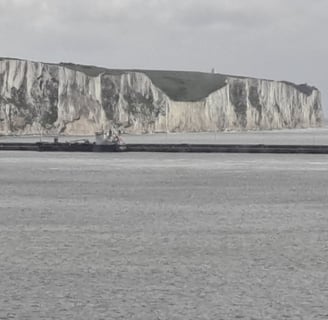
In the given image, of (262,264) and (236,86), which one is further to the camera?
(236,86)

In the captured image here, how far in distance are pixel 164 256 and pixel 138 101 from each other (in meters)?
85.6

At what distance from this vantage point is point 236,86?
354 feet

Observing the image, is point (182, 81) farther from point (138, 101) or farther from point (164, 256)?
point (164, 256)

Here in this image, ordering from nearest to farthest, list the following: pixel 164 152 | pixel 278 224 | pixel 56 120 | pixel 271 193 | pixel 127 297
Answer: pixel 127 297 < pixel 278 224 < pixel 271 193 < pixel 164 152 < pixel 56 120

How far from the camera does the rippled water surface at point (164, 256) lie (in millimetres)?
5727

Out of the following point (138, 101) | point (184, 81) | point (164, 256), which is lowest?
point (164, 256)

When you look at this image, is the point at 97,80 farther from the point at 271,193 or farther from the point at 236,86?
the point at 271,193

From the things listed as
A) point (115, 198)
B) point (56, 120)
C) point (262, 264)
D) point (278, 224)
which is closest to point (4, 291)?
point (262, 264)

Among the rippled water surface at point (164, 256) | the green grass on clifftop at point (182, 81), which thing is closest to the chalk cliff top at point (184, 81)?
the green grass on clifftop at point (182, 81)

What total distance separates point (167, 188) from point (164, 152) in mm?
29974

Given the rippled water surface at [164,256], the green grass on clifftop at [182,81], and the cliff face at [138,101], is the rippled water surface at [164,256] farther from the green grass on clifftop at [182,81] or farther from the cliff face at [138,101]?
A: the green grass on clifftop at [182,81]

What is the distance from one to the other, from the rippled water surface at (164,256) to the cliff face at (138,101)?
67053 millimetres

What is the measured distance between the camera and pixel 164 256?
7.96 m

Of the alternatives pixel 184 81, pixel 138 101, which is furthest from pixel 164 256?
pixel 184 81
